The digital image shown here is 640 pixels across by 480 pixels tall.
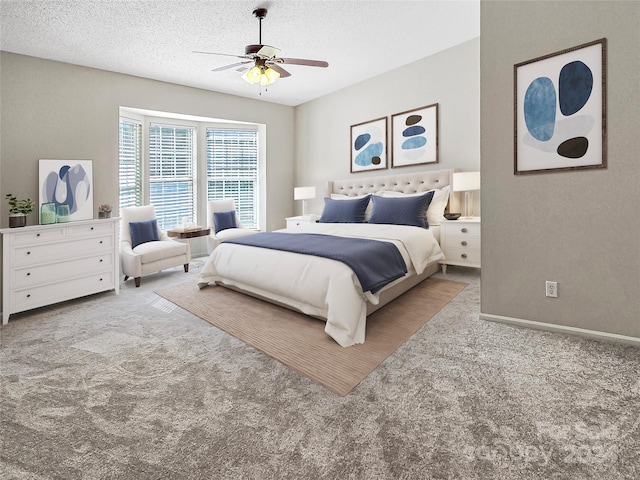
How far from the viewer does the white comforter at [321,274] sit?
2.47m

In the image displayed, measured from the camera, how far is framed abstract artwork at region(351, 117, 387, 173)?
17.5ft

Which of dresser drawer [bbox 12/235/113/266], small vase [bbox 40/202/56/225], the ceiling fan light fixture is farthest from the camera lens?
small vase [bbox 40/202/56/225]

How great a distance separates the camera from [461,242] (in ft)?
13.5

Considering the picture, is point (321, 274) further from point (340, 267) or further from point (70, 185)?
point (70, 185)

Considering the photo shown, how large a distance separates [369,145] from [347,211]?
4.70ft

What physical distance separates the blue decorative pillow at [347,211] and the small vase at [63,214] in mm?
3166

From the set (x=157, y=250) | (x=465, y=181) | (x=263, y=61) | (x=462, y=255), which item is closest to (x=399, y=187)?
(x=465, y=181)

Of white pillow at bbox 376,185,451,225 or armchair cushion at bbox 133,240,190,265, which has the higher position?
white pillow at bbox 376,185,451,225

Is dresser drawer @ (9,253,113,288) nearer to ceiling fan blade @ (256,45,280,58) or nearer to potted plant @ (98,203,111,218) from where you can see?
potted plant @ (98,203,111,218)

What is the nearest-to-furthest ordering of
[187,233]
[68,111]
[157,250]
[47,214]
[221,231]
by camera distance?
1. [47,214]
2. [68,111]
3. [157,250]
4. [187,233]
5. [221,231]

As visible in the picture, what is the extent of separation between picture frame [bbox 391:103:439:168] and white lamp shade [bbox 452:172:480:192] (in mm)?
711

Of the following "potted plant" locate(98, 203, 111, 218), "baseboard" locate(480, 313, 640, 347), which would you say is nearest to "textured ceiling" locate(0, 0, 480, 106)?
"potted plant" locate(98, 203, 111, 218)

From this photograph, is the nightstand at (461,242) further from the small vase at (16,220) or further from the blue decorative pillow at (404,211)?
the small vase at (16,220)

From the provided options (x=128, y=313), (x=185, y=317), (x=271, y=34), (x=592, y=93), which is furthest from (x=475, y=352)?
(x=271, y=34)
